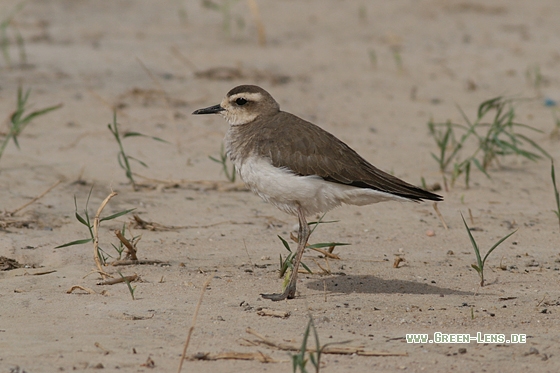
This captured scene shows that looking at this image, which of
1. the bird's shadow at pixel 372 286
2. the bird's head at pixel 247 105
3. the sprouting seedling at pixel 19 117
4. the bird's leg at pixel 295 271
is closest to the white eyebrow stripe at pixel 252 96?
the bird's head at pixel 247 105

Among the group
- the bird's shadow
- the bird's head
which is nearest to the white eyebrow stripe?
the bird's head

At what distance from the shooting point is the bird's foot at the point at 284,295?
4879 millimetres

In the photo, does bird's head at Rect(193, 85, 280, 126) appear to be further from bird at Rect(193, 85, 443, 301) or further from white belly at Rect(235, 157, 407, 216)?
white belly at Rect(235, 157, 407, 216)

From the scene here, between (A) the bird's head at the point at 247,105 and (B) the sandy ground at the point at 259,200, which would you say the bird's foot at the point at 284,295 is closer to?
(B) the sandy ground at the point at 259,200

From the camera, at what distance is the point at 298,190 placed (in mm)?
5145

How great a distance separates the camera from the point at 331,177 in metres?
5.19

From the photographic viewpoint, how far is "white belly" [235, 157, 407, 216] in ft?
16.9

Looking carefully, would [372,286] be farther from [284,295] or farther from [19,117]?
[19,117]

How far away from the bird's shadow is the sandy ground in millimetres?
19

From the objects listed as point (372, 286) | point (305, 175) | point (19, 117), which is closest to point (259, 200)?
point (305, 175)

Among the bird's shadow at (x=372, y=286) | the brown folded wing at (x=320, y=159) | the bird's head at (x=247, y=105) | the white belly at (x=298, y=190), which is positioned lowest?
the bird's shadow at (x=372, y=286)

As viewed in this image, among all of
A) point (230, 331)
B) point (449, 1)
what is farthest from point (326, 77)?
point (230, 331)

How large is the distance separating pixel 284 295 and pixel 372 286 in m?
0.66

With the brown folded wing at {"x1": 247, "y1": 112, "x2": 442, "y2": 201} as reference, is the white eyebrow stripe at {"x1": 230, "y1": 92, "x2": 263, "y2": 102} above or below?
above
